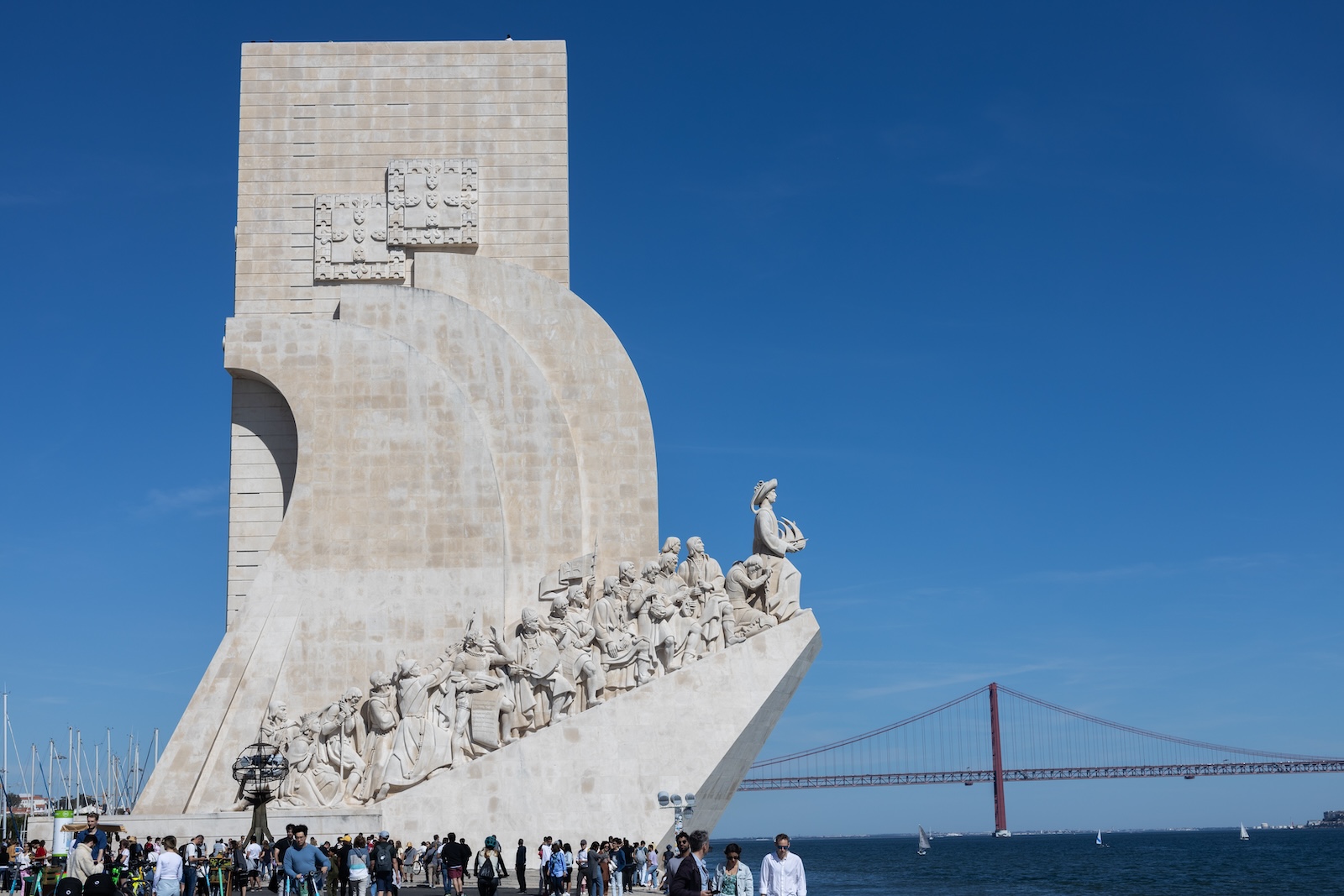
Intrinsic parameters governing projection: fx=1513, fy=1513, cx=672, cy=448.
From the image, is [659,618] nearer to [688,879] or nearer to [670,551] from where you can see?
[670,551]

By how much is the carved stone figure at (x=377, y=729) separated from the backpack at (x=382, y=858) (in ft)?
15.2

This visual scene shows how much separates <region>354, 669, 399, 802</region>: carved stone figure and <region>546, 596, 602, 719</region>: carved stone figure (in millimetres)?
1706

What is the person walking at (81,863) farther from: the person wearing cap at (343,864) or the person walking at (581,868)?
the person walking at (581,868)

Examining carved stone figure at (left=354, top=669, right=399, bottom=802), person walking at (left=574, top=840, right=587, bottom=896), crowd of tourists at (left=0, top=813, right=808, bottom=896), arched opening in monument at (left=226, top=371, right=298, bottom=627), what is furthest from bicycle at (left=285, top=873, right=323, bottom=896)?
arched opening in monument at (left=226, top=371, right=298, bottom=627)

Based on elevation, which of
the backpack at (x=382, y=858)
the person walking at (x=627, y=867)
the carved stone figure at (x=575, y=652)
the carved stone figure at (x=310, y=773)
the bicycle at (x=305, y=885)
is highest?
A: the carved stone figure at (x=575, y=652)

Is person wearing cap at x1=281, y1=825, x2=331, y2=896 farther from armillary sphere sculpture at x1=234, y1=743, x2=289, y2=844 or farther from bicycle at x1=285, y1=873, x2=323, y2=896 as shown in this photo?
armillary sphere sculpture at x1=234, y1=743, x2=289, y2=844

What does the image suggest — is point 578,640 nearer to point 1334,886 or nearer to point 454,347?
point 454,347

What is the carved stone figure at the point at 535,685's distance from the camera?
15555 mm

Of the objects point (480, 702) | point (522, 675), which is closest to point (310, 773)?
point (480, 702)

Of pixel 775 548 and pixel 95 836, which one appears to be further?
pixel 775 548

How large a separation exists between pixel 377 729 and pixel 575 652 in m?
2.16

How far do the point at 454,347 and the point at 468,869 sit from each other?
Answer: 239 inches

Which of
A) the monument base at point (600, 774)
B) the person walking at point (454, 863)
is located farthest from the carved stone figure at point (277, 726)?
the person walking at point (454, 863)

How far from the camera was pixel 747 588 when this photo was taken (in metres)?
16.5
